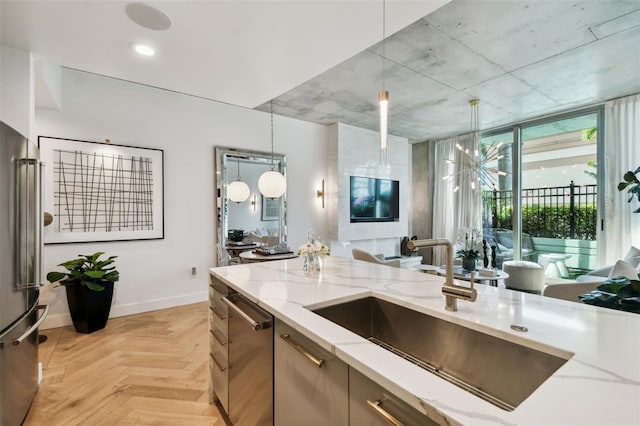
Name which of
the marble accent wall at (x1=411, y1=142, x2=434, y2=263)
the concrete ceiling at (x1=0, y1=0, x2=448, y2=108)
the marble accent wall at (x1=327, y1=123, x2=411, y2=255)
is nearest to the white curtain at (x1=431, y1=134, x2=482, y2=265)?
the marble accent wall at (x1=411, y1=142, x2=434, y2=263)

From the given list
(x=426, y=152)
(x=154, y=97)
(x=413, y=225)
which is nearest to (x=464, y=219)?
(x=413, y=225)

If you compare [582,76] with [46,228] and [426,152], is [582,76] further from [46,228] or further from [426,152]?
[46,228]

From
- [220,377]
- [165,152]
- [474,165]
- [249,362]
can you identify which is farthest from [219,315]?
[474,165]

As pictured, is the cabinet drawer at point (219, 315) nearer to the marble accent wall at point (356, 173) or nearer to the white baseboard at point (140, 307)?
the white baseboard at point (140, 307)

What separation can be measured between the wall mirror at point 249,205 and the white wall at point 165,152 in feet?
0.42

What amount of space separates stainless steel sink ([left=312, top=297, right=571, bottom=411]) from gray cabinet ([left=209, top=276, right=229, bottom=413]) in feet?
2.38

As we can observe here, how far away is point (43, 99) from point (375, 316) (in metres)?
3.85

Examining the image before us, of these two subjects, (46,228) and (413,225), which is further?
(413,225)

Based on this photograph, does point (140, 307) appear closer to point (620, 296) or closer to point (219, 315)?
point (219, 315)

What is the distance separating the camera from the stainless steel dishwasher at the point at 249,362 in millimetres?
1272

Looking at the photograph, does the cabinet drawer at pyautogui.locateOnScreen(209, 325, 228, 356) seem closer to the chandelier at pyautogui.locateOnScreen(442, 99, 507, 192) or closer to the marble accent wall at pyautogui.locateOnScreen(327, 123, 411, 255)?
the marble accent wall at pyautogui.locateOnScreen(327, 123, 411, 255)

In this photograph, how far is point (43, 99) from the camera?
3.01m

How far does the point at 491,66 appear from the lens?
3.33 m

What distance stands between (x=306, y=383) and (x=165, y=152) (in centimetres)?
376
